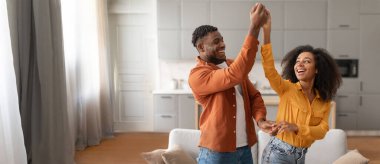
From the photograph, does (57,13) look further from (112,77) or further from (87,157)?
(112,77)

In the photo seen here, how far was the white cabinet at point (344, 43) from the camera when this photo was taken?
19.7ft

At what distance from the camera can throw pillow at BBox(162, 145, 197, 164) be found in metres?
2.88

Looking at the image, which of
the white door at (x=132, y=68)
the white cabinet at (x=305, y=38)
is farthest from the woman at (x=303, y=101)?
the white door at (x=132, y=68)

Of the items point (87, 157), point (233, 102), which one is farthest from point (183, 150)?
point (87, 157)

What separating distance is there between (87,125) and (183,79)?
1.88 meters

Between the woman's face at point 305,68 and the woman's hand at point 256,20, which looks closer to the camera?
the woman's hand at point 256,20

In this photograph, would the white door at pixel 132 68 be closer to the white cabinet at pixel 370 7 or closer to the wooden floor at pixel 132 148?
the wooden floor at pixel 132 148

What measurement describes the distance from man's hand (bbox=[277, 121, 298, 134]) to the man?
50mm

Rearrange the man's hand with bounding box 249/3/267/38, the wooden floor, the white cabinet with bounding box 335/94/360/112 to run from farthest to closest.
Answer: the white cabinet with bounding box 335/94/360/112
the wooden floor
the man's hand with bounding box 249/3/267/38

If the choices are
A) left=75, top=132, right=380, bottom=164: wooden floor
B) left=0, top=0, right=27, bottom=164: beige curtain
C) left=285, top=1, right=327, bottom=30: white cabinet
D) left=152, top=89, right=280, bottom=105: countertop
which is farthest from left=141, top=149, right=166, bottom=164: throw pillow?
left=285, top=1, right=327, bottom=30: white cabinet

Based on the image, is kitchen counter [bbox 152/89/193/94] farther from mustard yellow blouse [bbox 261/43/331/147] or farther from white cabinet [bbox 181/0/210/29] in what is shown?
mustard yellow blouse [bbox 261/43/331/147]

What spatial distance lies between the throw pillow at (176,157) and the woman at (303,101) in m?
1.05

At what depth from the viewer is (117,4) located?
642 centimetres

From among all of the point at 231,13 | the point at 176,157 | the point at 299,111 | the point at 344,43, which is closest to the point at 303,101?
the point at 299,111
